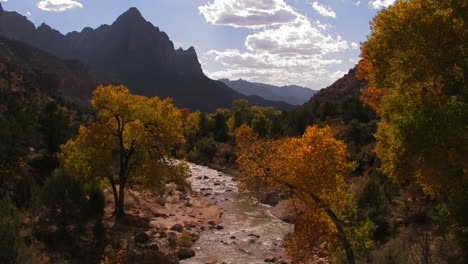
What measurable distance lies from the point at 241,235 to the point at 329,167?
13.5m

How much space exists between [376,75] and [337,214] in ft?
20.8

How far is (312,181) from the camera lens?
49.5 ft

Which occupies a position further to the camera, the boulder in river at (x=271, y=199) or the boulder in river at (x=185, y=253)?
the boulder in river at (x=271, y=199)

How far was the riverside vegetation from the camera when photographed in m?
12.0

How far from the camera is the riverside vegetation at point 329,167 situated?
39.4ft

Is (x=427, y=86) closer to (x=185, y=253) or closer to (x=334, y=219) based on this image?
(x=334, y=219)

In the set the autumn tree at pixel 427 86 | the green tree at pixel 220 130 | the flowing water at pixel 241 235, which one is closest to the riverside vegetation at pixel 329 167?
the autumn tree at pixel 427 86

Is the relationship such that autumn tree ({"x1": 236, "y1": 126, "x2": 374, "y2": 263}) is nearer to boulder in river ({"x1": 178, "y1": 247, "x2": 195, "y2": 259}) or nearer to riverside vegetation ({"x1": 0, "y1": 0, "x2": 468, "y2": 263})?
riverside vegetation ({"x1": 0, "y1": 0, "x2": 468, "y2": 263})

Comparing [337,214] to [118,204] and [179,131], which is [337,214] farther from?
[118,204]

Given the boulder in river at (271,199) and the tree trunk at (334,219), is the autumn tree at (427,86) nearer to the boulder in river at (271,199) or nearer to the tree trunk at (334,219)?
the tree trunk at (334,219)

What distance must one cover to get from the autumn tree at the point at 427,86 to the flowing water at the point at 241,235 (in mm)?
7589

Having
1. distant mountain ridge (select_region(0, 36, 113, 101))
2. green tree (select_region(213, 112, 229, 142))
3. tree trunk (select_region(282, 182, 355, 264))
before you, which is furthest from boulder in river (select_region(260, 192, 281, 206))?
distant mountain ridge (select_region(0, 36, 113, 101))

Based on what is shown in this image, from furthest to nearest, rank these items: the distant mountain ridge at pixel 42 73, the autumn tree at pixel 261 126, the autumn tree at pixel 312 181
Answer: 1. the distant mountain ridge at pixel 42 73
2. the autumn tree at pixel 261 126
3. the autumn tree at pixel 312 181

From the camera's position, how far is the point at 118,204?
26.9m
